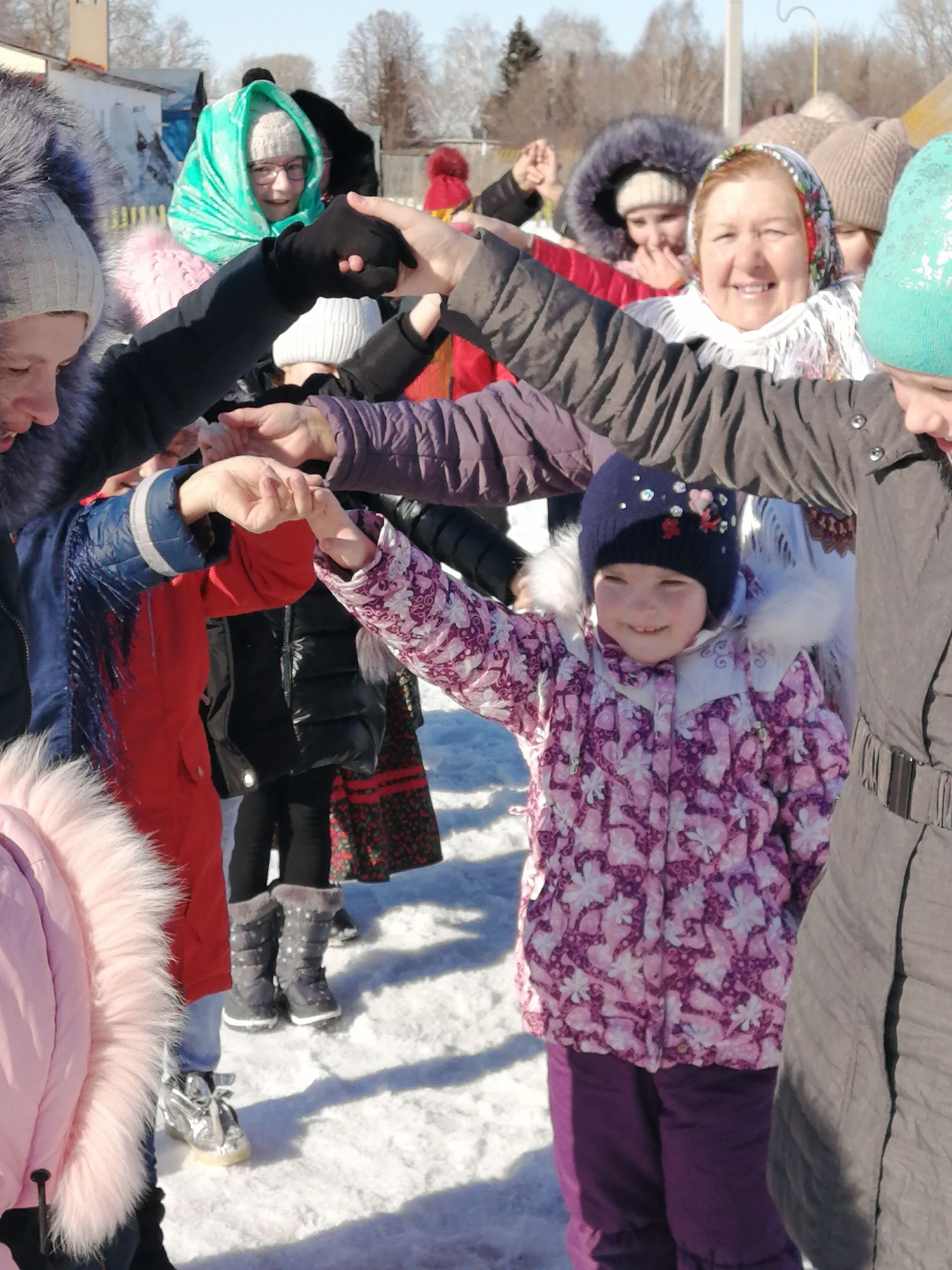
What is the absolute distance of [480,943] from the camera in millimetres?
3809

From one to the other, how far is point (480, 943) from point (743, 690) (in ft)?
6.35

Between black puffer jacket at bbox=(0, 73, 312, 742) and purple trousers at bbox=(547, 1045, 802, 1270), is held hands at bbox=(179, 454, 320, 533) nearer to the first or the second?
black puffer jacket at bbox=(0, 73, 312, 742)

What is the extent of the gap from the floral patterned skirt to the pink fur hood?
2306mm

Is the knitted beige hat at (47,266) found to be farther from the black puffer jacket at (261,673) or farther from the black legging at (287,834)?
the black legging at (287,834)

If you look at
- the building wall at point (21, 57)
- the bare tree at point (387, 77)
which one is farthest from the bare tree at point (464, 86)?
the building wall at point (21, 57)

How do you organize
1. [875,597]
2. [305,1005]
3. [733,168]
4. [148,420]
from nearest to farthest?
[875,597]
[148,420]
[733,168]
[305,1005]

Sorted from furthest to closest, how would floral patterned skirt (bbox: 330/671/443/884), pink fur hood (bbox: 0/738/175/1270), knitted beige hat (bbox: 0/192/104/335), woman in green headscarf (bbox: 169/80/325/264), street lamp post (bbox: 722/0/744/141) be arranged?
street lamp post (bbox: 722/0/744/141)
woman in green headscarf (bbox: 169/80/325/264)
floral patterned skirt (bbox: 330/671/443/884)
knitted beige hat (bbox: 0/192/104/335)
pink fur hood (bbox: 0/738/175/1270)

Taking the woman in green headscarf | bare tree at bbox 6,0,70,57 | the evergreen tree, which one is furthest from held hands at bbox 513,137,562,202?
the evergreen tree

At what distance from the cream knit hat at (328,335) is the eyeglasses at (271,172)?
0.79 meters

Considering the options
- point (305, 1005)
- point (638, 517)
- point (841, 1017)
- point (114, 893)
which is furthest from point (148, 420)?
point (305, 1005)

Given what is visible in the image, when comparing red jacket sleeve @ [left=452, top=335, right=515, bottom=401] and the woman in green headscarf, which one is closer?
Answer: the woman in green headscarf

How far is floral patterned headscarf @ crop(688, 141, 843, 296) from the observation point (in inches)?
99.7

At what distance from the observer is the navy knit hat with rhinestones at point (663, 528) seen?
2078 mm

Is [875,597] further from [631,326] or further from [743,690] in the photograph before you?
[743,690]
